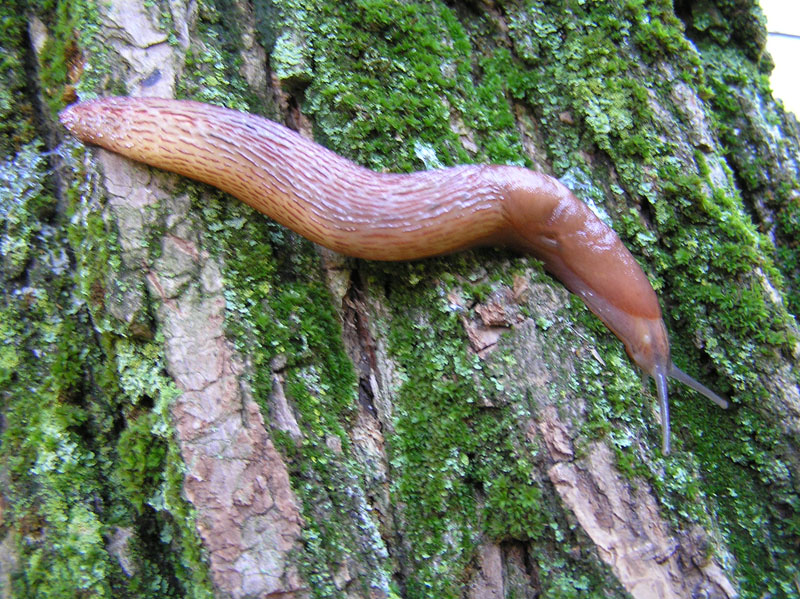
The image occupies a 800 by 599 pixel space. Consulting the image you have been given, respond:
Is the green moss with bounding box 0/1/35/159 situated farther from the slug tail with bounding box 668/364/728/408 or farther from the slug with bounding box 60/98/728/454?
the slug tail with bounding box 668/364/728/408

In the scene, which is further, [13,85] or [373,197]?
[13,85]

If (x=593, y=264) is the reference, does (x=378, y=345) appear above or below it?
below

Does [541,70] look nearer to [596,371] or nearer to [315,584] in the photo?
[596,371]

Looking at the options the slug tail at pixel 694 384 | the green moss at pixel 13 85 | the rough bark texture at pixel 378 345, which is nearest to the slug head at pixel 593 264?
the slug tail at pixel 694 384

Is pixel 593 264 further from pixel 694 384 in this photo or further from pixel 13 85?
pixel 13 85

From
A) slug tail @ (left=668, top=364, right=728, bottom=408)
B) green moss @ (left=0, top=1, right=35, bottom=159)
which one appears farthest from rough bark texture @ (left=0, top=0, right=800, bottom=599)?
slug tail @ (left=668, top=364, right=728, bottom=408)

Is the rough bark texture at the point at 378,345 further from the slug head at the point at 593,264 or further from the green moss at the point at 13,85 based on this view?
the slug head at the point at 593,264

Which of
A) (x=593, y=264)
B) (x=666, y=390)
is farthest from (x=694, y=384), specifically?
(x=593, y=264)

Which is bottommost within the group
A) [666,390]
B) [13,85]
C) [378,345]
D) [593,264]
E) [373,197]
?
[666,390]

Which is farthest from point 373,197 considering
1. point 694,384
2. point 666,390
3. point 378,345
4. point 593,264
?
point 694,384
